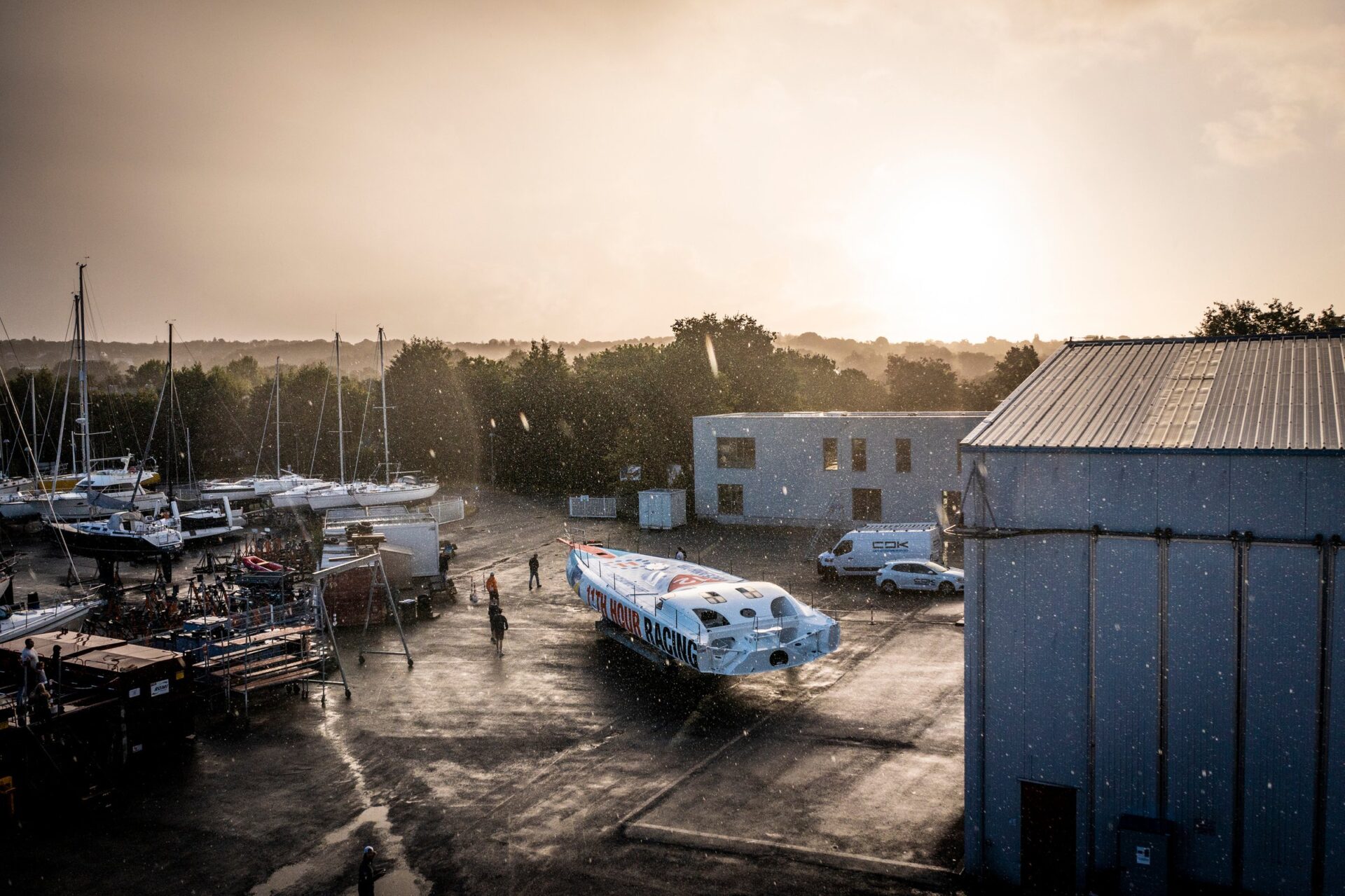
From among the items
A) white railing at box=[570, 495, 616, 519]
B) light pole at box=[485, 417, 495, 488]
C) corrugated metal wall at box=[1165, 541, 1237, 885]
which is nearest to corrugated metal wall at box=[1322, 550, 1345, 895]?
corrugated metal wall at box=[1165, 541, 1237, 885]

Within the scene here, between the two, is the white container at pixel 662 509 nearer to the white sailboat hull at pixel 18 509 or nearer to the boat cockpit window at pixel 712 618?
the boat cockpit window at pixel 712 618

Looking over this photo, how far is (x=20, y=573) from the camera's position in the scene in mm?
38469

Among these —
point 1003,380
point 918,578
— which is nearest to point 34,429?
point 918,578

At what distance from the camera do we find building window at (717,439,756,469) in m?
46.1

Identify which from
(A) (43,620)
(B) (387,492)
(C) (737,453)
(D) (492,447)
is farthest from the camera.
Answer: (D) (492,447)

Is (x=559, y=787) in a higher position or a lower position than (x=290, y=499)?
lower

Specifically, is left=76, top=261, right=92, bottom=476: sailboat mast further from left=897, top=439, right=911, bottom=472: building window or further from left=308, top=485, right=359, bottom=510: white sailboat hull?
left=897, top=439, right=911, bottom=472: building window

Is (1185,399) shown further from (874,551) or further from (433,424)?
(433,424)

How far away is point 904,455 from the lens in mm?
41656

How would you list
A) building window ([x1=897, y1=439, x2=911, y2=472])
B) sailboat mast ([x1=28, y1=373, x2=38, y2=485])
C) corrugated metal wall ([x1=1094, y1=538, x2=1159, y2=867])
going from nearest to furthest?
corrugated metal wall ([x1=1094, y1=538, x2=1159, y2=867]), building window ([x1=897, y1=439, x2=911, y2=472]), sailboat mast ([x1=28, y1=373, x2=38, y2=485])

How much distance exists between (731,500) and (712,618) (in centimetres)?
2735

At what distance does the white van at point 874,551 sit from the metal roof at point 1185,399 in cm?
1479

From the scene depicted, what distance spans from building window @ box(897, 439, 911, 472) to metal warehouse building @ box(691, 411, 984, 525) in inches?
1.3

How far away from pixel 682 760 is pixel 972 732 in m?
6.15
